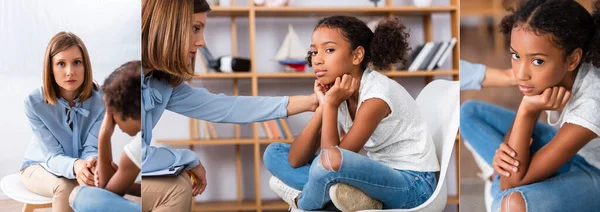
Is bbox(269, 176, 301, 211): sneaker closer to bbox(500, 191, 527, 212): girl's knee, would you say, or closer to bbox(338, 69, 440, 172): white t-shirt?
bbox(338, 69, 440, 172): white t-shirt

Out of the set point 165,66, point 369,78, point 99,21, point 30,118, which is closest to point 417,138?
point 369,78

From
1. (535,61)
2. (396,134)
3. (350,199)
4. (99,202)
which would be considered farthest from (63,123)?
(535,61)

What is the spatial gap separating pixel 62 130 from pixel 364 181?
939mm

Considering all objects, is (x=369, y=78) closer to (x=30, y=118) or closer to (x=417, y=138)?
(x=417, y=138)

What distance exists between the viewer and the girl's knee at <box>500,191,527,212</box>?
2137 millimetres

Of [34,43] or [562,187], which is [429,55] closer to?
[562,187]

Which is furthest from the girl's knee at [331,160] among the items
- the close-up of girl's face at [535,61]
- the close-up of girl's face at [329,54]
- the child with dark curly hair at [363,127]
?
the close-up of girl's face at [535,61]

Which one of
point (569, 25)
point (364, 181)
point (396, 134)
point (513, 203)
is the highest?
point (569, 25)

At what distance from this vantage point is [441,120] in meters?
2.23

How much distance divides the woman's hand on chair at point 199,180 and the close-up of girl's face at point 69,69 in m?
0.46

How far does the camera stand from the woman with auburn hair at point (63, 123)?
7.10 feet

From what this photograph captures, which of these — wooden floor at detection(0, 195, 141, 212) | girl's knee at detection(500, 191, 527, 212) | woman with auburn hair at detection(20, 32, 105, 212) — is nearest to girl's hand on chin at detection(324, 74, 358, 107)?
girl's knee at detection(500, 191, 527, 212)

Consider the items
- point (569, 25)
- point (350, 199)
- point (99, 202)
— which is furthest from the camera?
point (99, 202)

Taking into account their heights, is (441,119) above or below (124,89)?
below
